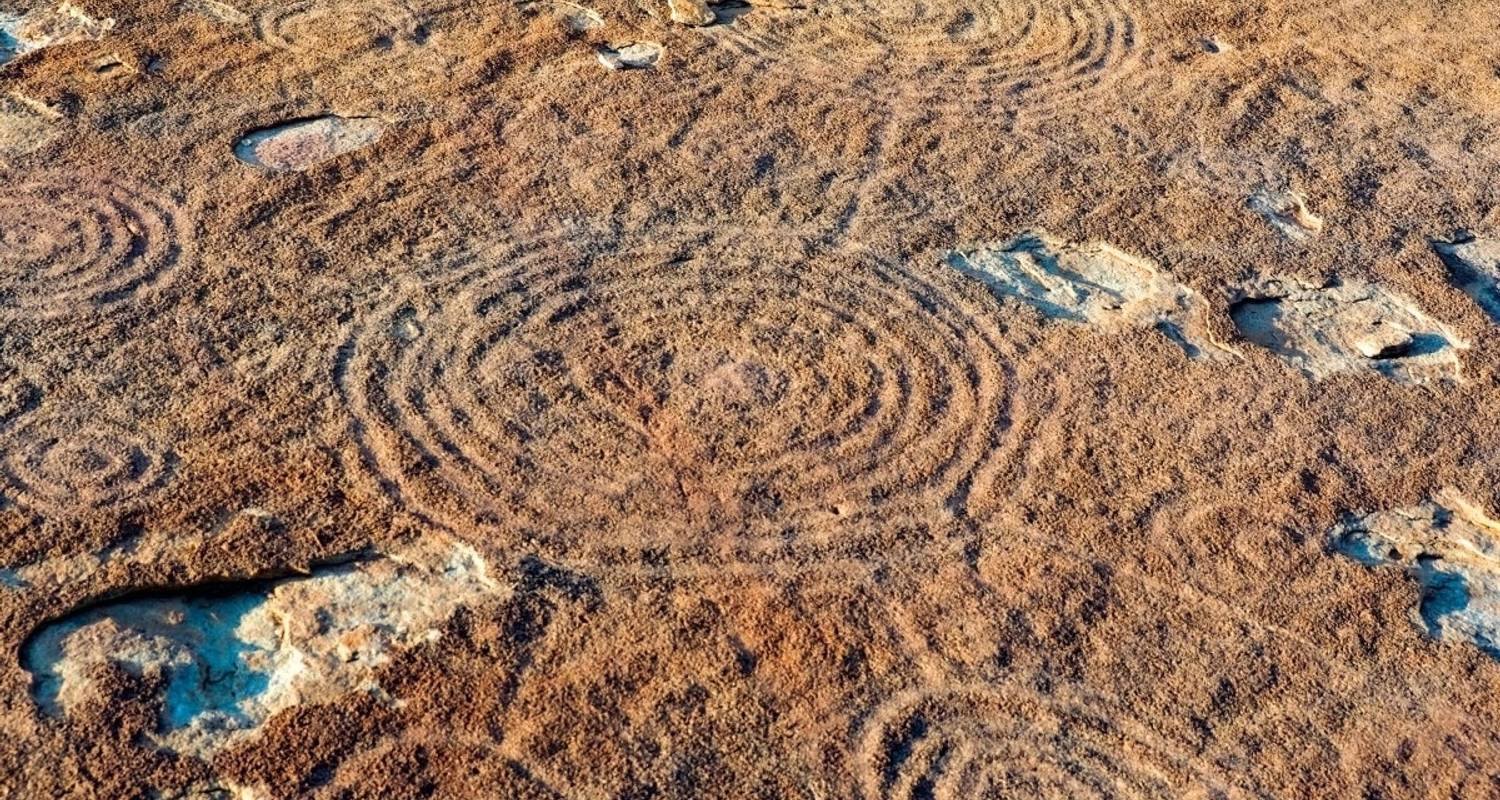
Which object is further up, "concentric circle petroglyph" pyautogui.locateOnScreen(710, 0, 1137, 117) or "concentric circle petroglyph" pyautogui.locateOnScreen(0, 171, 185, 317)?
"concentric circle petroglyph" pyautogui.locateOnScreen(710, 0, 1137, 117)

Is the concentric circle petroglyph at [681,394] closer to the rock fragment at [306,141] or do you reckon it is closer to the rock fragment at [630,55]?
the rock fragment at [306,141]

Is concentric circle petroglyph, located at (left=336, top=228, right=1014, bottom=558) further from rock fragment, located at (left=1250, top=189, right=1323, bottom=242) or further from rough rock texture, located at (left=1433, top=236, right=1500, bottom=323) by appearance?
rough rock texture, located at (left=1433, top=236, right=1500, bottom=323)

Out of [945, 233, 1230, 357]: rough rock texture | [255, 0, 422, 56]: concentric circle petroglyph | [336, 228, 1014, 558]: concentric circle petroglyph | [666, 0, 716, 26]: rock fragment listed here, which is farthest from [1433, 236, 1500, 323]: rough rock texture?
[255, 0, 422, 56]: concentric circle petroglyph

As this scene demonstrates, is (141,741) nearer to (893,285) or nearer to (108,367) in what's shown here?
(108,367)

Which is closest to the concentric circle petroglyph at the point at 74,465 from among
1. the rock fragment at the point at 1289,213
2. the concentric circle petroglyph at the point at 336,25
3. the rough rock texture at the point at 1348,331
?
the concentric circle petroglyph at the point at 336,25

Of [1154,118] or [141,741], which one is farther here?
[1154,118]

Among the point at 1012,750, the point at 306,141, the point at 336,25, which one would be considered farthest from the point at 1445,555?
the point at 336,25

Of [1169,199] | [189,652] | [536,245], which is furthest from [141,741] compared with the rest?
[1169,199]

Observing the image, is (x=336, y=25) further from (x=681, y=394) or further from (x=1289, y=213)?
(x=1289, y=213)
